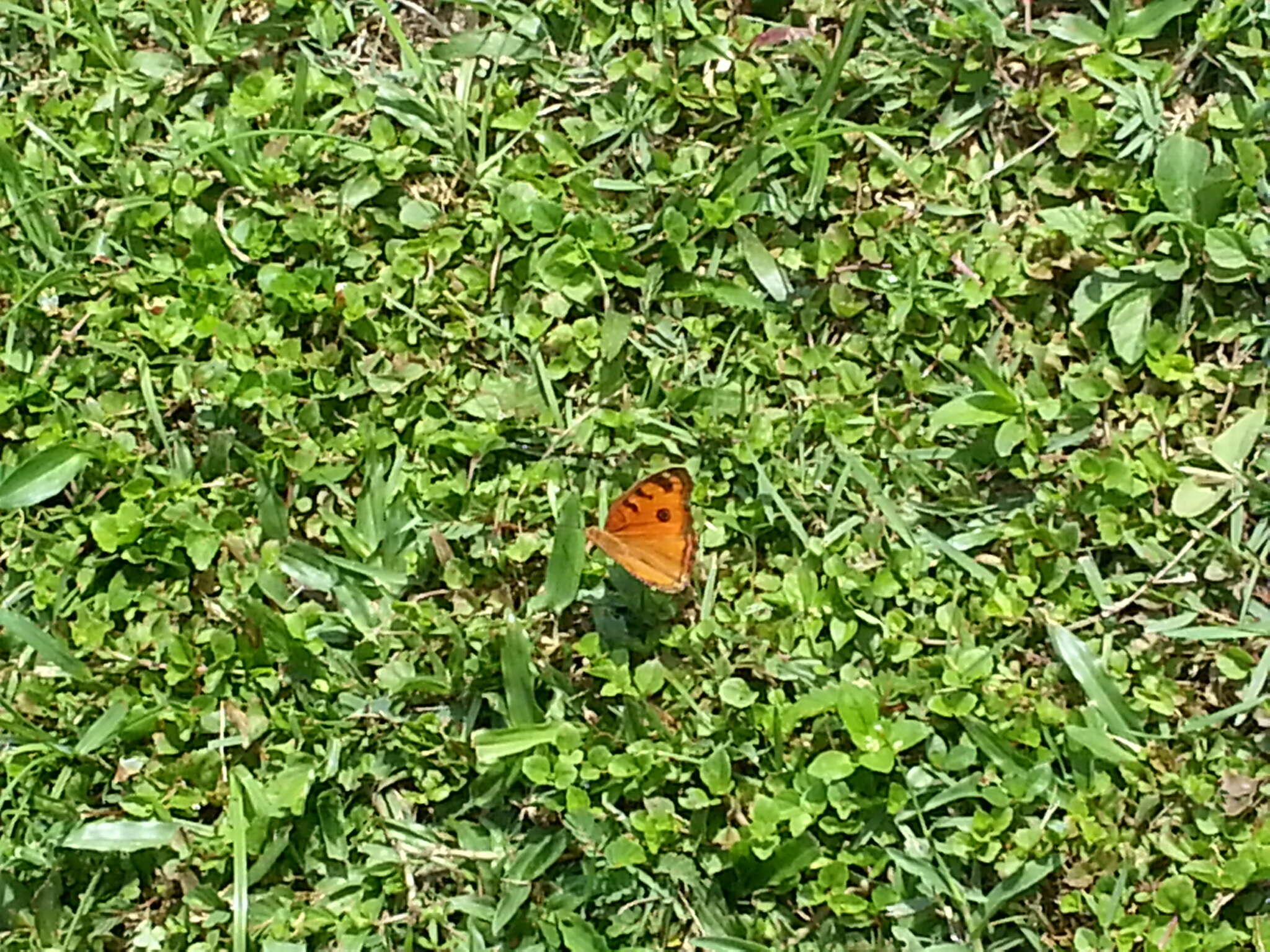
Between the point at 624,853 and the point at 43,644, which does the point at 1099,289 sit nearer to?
the point at 624,853

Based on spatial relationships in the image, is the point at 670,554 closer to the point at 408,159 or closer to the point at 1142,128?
the point at 408,159

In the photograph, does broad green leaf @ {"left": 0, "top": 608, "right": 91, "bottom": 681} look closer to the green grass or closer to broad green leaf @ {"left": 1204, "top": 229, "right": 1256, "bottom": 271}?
the green grass

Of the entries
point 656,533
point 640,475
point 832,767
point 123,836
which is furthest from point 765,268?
point 123,836

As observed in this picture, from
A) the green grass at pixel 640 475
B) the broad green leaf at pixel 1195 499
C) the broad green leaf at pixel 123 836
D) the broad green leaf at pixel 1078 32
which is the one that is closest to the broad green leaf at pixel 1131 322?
the green grass at pixel 640 475

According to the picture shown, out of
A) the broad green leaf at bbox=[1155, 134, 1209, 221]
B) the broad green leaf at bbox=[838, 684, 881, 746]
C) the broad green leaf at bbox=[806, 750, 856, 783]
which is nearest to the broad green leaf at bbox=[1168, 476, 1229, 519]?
the broad green leaf at bbox=[1155, 134, 1209, 221]

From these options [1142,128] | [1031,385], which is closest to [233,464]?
[1031,385]

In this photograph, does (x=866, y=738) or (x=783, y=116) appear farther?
(x=783, y=116)
